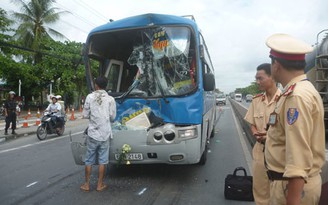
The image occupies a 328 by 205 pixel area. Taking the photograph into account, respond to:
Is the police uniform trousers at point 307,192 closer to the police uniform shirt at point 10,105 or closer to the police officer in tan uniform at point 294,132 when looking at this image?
the police officer in tan uniform at point 294,132

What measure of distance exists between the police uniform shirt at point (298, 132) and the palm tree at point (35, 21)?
34.3m

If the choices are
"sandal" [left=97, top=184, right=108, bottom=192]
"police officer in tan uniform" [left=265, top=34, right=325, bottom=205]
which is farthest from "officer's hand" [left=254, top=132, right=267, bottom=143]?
"sandal" [left=97, top=184, right=108, bottom=192]

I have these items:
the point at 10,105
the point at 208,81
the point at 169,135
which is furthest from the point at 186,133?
the point at 10,105

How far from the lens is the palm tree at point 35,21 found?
109 feet

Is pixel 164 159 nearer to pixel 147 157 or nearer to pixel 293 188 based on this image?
pixel 147 157

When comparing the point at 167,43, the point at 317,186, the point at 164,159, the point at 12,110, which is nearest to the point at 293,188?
the point at 317,186

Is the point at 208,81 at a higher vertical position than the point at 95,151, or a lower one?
higher

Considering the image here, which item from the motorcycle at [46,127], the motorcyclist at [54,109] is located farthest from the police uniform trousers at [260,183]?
the motorcyclist at [54,109]

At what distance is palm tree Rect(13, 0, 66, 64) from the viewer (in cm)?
3331

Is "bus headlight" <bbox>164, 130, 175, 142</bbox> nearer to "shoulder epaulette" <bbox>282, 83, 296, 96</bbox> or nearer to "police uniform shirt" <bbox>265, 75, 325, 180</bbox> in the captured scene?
"police uniform shirt" <bbox>265, 75, 325, 180</bbox>

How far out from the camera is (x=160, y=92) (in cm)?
598

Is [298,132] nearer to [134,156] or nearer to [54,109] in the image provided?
[134,156]

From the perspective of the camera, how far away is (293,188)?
74.0 inches

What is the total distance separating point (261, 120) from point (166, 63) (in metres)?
2.51
